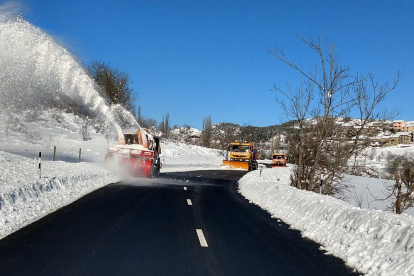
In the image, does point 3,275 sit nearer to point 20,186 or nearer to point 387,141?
point 20,186

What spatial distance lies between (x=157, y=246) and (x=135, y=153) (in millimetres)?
17573

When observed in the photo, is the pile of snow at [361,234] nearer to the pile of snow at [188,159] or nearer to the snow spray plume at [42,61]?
the snow spray plume at [42,61]

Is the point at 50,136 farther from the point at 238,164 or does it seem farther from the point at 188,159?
the point at 188,159

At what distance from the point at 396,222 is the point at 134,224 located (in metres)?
5.83

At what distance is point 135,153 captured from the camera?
24656 mm

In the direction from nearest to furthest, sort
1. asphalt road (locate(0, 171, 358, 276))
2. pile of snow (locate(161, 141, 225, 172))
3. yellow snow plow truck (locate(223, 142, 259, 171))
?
asphalt road (locate(0, 171, 358, 276)), yellow snow plow truck (locate(223, 142, 259, 171)), pile of snow (locate(161, 141, 225, 172))

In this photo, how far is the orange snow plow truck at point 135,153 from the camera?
80.9ft

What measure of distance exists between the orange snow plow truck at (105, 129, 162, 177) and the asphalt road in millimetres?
12539

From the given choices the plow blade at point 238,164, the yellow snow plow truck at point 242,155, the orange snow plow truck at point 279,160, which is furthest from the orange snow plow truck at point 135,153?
the orange snow plow truck at point 279,160

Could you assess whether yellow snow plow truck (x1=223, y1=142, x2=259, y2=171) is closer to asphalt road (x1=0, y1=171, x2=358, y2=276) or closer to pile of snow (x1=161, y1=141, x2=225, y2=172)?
pile of snow (x1=161, y1=141, x2=225, y2=172)

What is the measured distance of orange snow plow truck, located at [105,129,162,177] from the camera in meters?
24.7

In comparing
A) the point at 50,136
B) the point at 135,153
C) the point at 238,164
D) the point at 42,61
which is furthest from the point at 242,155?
the point at 42,61

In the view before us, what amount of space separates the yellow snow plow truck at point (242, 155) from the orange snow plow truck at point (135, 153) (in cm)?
2411

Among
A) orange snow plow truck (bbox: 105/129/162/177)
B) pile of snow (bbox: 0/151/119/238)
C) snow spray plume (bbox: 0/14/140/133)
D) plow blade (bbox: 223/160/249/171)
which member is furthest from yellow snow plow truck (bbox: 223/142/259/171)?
pile of snow (bbox: 0/151/119/238)
